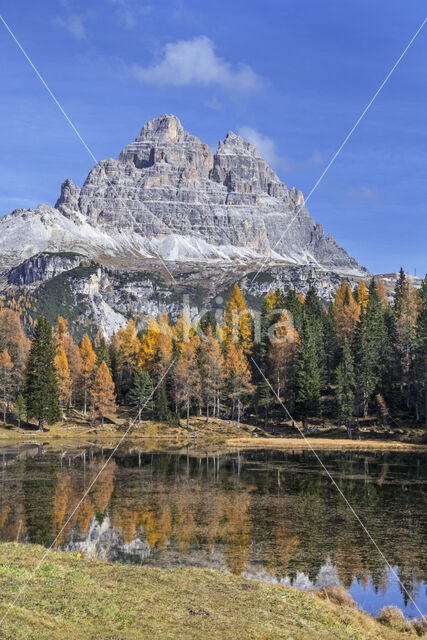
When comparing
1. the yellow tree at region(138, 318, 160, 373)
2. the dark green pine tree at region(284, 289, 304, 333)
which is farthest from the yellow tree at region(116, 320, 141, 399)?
the dark green pine tree at region(284, 289, 304, 333)

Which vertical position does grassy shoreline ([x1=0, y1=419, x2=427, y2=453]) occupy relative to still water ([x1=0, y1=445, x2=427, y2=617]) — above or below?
above

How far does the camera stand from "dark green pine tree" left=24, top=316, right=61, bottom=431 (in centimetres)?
8500

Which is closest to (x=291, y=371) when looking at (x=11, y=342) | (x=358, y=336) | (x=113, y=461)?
(x=358, y=336)

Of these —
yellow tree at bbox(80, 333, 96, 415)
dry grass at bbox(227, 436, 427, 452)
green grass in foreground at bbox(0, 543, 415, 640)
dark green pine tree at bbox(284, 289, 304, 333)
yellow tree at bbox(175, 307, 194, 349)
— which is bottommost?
green grass in foreground at bbox(0, 543, 415, 640)

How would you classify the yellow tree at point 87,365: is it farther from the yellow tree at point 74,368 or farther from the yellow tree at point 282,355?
the yellow tree at point 282,355

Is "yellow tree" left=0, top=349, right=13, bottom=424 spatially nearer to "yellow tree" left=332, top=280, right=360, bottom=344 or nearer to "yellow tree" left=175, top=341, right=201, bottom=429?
"yellow tree" left=175, top=341, right=201, bottom=429

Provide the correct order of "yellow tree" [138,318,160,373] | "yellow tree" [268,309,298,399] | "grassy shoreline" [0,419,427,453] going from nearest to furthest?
"grassy shoreline" [0,419,427,453] → "yellow tree" [268,309,298,399] → "yellow tree" [138,318,160,373]

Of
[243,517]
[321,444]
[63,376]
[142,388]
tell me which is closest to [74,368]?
[63,376]

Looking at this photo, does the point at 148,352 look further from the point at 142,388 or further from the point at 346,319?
the point at 346,319

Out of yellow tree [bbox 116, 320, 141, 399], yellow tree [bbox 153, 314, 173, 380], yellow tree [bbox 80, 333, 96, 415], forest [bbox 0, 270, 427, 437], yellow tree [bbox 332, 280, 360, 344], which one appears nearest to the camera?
forest [bbox 0, 270, 427, 437]

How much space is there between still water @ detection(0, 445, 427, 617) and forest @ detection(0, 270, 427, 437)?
27.5 metres

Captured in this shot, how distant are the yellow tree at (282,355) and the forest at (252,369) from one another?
184mm

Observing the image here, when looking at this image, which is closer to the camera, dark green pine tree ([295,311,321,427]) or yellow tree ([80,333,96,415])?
dark green pine tree ([295,311,321,427])

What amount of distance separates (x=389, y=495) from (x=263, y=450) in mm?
34176
